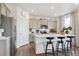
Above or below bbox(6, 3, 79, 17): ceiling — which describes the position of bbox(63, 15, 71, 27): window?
below

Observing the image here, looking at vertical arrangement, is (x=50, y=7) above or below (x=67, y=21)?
above

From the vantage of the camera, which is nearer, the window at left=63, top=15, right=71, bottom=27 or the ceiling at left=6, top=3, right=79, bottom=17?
the ceiling at left=6, top=3, right=79, bottom=17

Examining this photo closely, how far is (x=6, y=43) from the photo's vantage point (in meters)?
3.96

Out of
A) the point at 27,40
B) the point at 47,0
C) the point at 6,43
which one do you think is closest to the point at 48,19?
the point at 27,40

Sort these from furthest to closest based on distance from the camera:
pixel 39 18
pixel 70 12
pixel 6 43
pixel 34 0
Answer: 1. pixel 39 18
2. pixel 70 12
3. pixel 6 43
4. pixel 34 0

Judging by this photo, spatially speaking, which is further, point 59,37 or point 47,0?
point 59,37

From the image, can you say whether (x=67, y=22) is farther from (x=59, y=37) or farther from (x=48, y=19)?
(x=59, y=37)

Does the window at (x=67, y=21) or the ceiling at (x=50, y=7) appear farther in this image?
the window at (x=67, y=21)

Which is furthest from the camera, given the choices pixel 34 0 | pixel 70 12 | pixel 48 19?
pixel 48 19

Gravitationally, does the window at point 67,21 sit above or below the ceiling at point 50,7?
below

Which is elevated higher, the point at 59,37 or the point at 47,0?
the point at 47,0

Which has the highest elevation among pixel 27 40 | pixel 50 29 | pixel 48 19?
pixel 48 19

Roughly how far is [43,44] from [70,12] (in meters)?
3.28

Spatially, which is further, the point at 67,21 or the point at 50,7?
the point at 67,21
